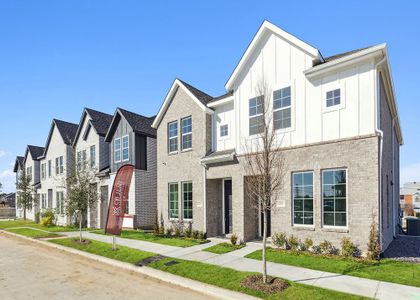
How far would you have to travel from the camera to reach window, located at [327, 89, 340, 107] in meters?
11.4

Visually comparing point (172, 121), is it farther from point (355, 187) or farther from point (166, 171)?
point (355, 187)

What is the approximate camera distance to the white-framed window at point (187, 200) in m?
16.9

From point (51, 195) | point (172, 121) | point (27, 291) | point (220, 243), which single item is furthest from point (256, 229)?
point (51, 195)

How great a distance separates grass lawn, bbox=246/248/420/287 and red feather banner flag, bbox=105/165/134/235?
6.33 m

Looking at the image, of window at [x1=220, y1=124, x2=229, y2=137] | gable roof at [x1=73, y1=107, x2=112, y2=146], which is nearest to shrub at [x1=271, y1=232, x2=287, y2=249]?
window at [x1=220, y1=124, x2=229, y2=137]

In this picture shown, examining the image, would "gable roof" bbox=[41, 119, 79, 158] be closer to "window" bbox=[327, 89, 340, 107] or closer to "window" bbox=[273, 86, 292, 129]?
"window" bbox=[273, 86, 292, 129]

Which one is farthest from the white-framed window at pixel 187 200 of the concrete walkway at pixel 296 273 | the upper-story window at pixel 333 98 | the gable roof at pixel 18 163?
the gable roof at pixel 18 163

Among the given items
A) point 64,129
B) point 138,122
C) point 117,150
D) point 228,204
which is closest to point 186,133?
point 228,204

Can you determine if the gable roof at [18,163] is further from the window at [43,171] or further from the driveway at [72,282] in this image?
the driveway at [72,282]

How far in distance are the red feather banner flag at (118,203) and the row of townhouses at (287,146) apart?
12.3ft

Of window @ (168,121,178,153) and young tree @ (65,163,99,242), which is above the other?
window @ (168,121,178,153)

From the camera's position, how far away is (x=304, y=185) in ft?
39.6

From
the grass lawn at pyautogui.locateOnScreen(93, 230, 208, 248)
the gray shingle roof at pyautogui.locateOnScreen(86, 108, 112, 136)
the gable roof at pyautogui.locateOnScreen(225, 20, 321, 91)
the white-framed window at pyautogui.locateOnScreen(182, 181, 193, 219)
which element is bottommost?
the grass lawn at pyautogui.locateOnScreen(93, 230, 208, 248)

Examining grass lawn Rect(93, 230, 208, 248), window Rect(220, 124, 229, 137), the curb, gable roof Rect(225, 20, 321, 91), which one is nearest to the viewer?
the curb
